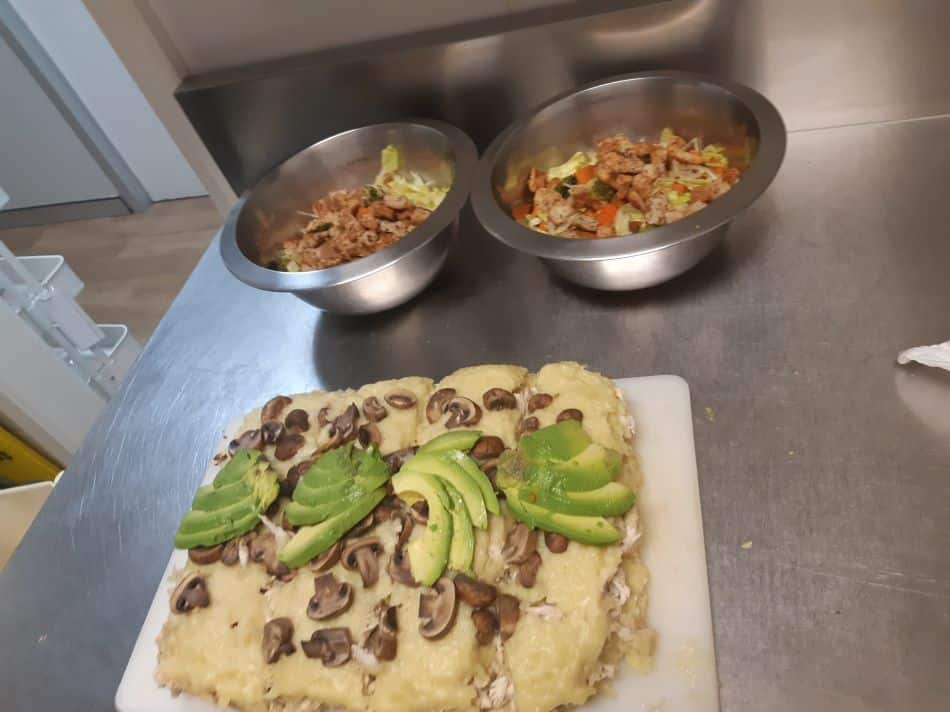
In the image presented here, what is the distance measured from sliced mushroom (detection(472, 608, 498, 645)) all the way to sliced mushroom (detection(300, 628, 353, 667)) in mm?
220

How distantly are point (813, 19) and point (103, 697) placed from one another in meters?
2.18

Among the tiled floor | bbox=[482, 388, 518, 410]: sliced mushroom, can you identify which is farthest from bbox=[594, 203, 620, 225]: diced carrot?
the tiled floor

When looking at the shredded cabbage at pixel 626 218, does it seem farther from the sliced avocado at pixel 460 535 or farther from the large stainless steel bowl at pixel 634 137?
the sliced avocado at pixel 460 535

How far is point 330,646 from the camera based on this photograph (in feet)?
3.90

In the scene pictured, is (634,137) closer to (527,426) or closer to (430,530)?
(527,426)

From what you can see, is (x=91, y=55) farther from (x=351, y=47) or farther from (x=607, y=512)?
(x=607, y=512)

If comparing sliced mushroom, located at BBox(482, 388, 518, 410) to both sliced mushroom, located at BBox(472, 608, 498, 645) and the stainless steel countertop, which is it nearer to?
the stainless steel countertop

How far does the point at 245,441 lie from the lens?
153cm

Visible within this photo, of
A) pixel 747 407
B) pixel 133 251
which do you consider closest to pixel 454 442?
pixel 747 407

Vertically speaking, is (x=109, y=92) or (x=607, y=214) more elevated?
(x=607, y=214)

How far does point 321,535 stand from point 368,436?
23 cm

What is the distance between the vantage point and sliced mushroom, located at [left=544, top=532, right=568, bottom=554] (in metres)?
1.19

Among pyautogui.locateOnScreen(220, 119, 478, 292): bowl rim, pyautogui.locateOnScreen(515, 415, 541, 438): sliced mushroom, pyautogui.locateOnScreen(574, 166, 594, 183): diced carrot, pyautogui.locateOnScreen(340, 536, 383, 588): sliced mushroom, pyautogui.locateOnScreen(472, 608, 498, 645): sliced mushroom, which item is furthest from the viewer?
pyautogui.locateOnScreen(574, 166, 594, 183): diced carrot

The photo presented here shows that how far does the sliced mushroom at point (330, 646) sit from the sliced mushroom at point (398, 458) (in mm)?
314
